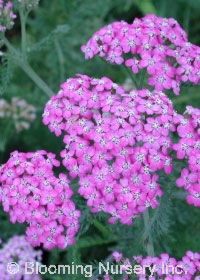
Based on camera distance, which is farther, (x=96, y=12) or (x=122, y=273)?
(x=96, y=12)

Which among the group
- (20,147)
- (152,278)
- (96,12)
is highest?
(96,12)

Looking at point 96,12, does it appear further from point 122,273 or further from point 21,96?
point 122,273

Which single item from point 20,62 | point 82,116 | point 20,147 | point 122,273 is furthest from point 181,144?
point 20,147

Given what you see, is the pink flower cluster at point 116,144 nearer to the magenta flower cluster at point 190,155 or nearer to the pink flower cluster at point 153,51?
the magenta flower cluster at point 190,155

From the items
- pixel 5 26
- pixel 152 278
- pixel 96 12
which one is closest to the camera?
pixel 152 278

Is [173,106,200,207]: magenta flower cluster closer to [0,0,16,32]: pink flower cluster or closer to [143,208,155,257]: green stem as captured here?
[143,208,155,257]: green stem

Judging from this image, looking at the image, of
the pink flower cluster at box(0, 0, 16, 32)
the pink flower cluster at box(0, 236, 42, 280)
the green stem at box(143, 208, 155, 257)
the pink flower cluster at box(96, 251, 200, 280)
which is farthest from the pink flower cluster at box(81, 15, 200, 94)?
the pink flower cluster at box(0, 236, 42, 280)
